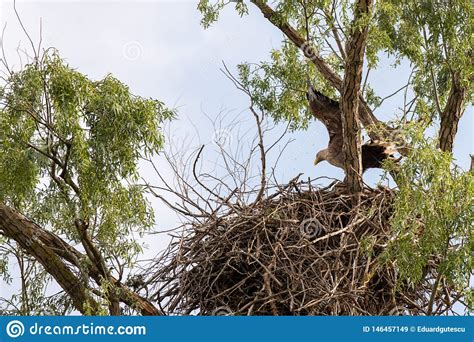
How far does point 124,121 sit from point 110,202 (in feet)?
2.27

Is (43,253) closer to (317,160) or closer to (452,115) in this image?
(317,160)

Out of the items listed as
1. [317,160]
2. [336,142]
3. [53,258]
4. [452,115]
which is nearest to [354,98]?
[336,142]

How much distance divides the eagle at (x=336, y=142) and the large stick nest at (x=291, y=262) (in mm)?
637

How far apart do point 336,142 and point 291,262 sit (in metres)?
1.90

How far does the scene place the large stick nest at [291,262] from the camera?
7.48 meters

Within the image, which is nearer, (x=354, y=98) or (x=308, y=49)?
(x=354, y=98)

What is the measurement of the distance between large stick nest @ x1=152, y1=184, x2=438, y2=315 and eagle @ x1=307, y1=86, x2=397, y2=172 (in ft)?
2.09

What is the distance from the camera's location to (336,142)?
29.7 ft

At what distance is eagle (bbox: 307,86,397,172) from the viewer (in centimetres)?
890

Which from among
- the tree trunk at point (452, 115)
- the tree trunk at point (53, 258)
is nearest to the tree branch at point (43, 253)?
the tree trunk at point (53, 258)

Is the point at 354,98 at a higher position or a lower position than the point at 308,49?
lower

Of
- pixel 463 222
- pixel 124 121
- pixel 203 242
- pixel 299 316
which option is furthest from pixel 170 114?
pixel 463 222

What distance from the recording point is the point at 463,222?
680 cm

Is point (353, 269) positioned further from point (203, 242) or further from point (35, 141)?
point (35, 141)
